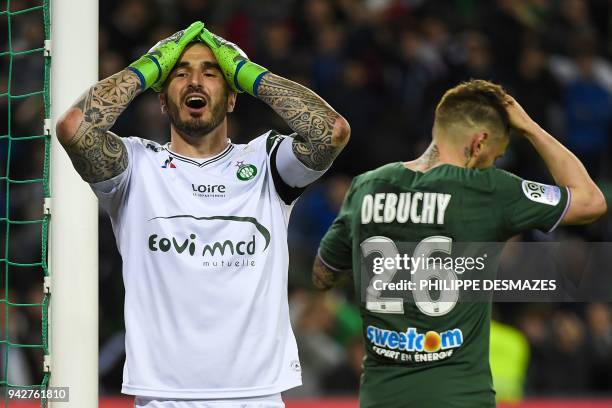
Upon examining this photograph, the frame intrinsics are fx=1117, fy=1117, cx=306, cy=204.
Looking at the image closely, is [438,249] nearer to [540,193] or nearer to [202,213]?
[540,193]

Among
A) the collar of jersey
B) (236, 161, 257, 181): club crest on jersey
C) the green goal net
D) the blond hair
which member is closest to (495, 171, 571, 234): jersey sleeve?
the blond hair

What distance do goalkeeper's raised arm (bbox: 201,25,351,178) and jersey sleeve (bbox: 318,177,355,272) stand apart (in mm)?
353

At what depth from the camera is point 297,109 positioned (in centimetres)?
398

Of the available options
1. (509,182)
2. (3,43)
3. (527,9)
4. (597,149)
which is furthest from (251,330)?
(527,9)

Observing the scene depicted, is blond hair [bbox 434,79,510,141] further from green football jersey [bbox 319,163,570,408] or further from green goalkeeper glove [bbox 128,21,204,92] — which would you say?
green goalkeeper glove [bbox 128,21,204,92]

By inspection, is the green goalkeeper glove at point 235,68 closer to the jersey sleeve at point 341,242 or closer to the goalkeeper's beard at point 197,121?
the goalkeeper's beard at point 197,121

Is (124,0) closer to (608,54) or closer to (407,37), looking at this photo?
(407,37)

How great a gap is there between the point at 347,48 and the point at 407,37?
1.85 ft

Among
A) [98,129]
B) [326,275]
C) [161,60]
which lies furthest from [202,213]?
[326,275]

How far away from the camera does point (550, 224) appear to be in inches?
162

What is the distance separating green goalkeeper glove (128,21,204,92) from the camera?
3.93 m

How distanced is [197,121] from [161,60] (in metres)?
0.25

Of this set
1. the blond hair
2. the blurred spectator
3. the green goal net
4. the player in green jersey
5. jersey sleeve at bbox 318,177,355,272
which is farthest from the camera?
the blurred spectator

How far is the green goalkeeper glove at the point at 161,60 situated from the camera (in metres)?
3.93
